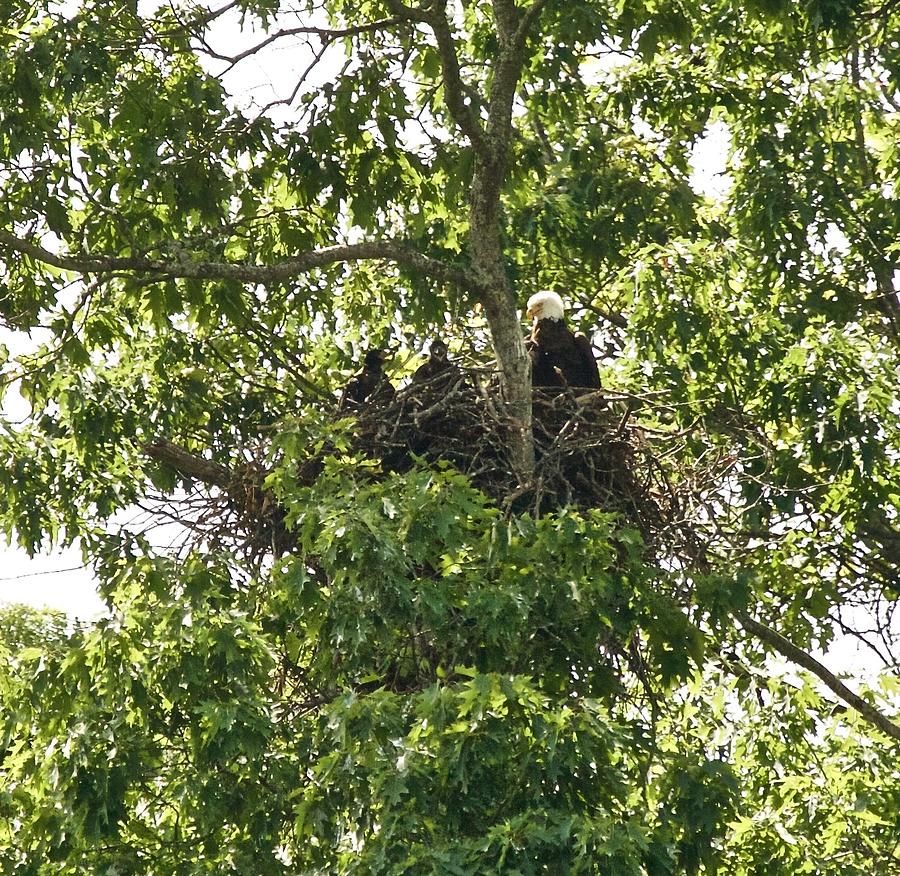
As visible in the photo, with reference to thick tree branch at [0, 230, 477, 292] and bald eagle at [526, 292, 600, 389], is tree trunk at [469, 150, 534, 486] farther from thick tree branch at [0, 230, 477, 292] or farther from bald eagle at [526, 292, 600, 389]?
bald eagle at [526, 292, 600, 389]

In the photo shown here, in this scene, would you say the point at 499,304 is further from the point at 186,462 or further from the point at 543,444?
the point at 186,462

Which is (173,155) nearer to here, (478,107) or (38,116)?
(38,116)

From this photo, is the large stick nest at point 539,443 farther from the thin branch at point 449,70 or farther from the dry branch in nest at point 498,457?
the thin branch at point 449,70

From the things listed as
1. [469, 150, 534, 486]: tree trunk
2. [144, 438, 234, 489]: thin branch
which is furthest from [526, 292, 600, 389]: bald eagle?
[144, 438, 234, 489]: thin branch

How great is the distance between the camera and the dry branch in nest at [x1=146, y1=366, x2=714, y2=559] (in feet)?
28.6

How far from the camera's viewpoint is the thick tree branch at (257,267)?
818 cm

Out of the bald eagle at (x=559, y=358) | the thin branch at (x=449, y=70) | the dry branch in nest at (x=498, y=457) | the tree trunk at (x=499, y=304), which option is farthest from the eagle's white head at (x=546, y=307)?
the thin branch at (x=449, y=70)

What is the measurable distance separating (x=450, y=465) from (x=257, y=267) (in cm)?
129

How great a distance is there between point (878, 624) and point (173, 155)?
444 cm

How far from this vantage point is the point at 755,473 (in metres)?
9.38

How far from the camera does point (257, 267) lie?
859 cm

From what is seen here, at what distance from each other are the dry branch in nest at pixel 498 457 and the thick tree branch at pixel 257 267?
0.61 metres

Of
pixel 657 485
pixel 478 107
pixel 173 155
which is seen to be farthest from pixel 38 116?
pixel 657 485

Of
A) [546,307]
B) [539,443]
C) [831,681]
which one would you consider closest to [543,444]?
[539,443]
